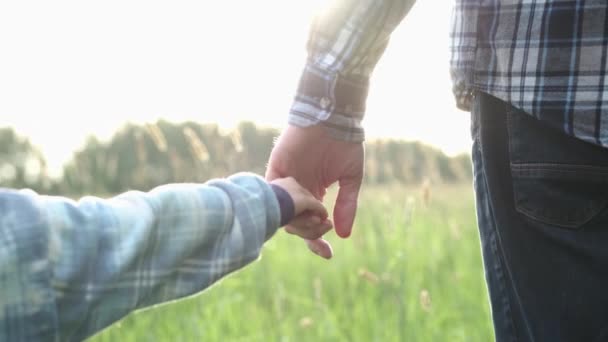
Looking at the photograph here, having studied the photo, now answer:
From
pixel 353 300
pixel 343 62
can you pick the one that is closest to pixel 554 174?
pixel 343 62

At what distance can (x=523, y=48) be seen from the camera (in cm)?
106

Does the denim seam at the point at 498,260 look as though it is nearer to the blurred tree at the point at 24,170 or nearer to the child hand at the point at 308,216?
the child hand at the point at 308,216

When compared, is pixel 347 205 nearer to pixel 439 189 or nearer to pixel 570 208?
pixel 570 208

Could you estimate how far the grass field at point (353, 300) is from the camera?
97.8 inches

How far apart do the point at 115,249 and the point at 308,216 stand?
0.45m

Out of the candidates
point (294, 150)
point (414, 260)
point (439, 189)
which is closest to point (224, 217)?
point (294, 150)

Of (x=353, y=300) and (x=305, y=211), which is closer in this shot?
(x=305, y=211)

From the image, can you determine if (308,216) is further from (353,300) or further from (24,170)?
(24,170)

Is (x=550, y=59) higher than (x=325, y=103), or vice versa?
(x=550, y=59)

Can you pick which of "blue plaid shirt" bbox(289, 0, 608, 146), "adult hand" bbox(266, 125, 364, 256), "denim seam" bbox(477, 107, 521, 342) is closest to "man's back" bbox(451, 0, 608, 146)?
"blue plaid shirt" bbox(289, 0, 608, 146)

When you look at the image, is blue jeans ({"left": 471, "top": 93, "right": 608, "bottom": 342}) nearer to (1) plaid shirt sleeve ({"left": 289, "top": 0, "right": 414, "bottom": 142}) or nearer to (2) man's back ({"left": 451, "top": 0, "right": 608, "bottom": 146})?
(2) man's back ({"left": 451, "top": 0, "right": 608, "bottom": 146})

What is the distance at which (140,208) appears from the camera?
941 mm

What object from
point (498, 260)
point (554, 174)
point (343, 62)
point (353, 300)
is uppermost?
point (343, 62)

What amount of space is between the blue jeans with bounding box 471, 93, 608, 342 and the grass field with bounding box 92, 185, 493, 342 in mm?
819
